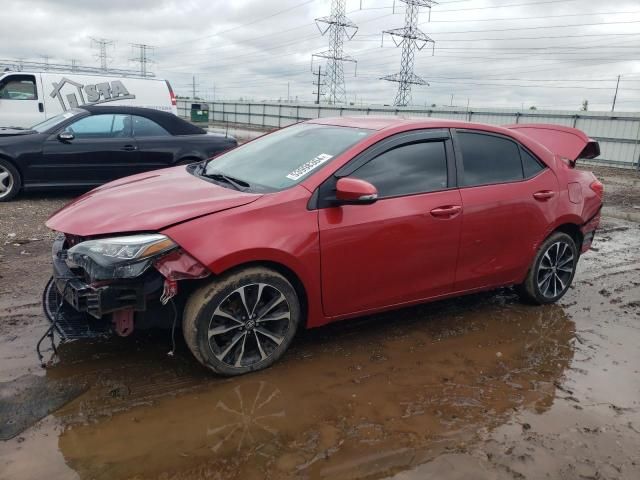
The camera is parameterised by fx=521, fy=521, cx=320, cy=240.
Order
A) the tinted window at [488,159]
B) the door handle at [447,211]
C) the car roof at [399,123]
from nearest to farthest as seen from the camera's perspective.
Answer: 1. the door handle at [447,211]
2. the car roof at [399,123]
3. the tinted window at [488,159]

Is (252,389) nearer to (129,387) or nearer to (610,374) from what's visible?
(129,387)

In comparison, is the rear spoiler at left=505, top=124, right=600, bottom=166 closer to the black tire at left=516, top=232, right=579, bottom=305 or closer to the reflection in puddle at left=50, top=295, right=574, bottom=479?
the black tire at left=516, top=232, right=579, bottom=305

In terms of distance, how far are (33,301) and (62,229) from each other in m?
1.43

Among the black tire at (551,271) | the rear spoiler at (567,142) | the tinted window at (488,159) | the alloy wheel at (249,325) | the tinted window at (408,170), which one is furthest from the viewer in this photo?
the rear spoiler at (567,142)

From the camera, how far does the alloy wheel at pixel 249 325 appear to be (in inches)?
122

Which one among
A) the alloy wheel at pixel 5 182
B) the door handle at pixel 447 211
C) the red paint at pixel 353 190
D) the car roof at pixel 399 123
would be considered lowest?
the alloy wheel at pixel 5 182

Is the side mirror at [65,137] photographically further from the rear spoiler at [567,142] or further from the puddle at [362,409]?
the rear spoiler at [567,142]

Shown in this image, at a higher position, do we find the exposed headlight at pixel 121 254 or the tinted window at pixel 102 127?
the tinted window at pixel 102 127

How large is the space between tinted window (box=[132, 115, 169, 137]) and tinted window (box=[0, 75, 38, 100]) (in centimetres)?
498

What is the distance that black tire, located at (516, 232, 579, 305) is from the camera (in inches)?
179

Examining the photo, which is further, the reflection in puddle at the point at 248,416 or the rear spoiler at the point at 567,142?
the rear spoiler at the point at 567,142

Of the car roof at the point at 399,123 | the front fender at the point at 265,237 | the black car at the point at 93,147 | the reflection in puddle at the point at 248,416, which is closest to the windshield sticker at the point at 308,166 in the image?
the front fender at the point at 265,237

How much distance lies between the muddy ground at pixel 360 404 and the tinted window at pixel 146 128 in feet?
14.6

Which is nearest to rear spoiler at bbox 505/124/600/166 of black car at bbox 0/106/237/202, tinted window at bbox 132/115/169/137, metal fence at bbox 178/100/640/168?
black car at bbox 0/106/237/202
